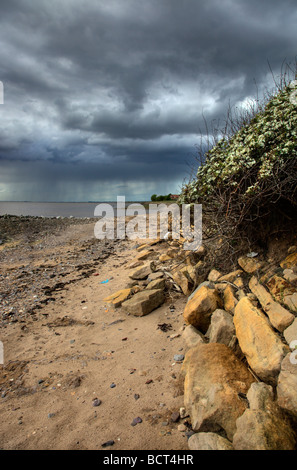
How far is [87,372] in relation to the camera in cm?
381

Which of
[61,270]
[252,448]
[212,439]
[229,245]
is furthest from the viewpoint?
[61,270]

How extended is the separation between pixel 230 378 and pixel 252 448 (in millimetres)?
725

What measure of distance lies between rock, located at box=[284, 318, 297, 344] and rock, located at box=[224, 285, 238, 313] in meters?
1.03

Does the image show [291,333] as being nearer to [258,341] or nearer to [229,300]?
[258,341]

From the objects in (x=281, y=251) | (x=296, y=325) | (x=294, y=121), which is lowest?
(x=296, y=325)

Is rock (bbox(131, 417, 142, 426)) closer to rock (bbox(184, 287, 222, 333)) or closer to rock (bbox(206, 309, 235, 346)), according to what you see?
rock (bbox(206, 309, 235, 346))

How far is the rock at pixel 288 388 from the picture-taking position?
2219mm

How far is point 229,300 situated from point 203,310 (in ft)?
1.39

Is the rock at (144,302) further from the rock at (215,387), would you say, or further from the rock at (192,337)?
the rock at (215,387)

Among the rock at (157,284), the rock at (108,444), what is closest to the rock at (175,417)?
the rock at (108,444)

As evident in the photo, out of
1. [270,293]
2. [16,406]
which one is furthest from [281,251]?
[16,406]

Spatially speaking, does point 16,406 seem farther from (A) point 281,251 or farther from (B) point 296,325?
(A) point 281,251

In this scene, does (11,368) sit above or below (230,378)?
below

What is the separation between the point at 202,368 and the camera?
292 cm
